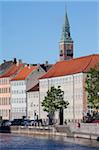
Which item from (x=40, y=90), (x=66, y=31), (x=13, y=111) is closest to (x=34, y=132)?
(x=40, y=90)

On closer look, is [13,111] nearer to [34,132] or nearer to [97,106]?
[34,132]

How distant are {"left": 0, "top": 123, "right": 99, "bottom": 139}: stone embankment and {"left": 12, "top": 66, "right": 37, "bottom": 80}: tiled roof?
31.4 metres

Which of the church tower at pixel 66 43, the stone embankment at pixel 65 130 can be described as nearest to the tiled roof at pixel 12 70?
the church tower at pixel 66 43

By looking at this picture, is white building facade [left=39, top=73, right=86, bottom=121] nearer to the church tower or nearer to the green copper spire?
the green copper spire

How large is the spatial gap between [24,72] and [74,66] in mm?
20382

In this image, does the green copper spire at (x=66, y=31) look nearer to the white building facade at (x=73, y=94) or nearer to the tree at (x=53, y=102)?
the white building facade at (x=73, y=94)

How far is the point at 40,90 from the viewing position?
139625mm

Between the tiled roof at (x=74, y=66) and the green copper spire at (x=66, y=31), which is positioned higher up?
the green copper spire at (x=66, y=31)

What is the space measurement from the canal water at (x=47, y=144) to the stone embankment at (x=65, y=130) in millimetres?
1755

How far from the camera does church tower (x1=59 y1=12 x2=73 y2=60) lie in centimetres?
16724

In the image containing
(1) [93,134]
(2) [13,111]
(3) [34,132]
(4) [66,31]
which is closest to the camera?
(1) [93,134]

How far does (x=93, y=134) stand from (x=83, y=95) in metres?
33.7

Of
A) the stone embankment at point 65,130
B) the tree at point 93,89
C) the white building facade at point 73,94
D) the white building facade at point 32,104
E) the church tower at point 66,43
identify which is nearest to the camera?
the stone embankment at point 65,130

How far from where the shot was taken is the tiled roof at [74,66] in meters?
122
